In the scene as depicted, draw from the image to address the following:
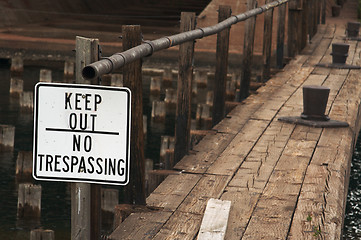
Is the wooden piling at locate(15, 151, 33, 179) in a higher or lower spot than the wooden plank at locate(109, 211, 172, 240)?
lower

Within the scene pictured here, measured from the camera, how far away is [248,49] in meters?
11.6

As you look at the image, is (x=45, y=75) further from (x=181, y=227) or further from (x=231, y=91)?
(x=181, y=227)

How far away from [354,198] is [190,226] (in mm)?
7335

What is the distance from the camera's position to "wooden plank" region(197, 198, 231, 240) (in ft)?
15.1

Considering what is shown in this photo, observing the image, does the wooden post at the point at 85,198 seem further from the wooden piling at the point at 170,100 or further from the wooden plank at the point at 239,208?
the wooden piling at the point at 170,100


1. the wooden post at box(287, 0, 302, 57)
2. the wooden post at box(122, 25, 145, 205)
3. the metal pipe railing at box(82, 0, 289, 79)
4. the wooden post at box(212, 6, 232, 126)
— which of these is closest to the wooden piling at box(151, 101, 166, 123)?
the wooden post at box(287, 0, 302, 57)

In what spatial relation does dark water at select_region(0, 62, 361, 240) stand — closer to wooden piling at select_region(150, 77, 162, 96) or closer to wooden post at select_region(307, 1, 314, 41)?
wooden piling at select_region(150, 77, 162, 96)

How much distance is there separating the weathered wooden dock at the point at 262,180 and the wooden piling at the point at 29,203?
260 cm

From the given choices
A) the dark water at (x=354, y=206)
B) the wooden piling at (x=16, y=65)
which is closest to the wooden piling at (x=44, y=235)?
the dark water at (x=354, y=206)

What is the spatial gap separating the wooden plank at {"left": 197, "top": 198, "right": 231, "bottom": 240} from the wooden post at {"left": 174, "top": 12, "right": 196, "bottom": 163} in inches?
70.1

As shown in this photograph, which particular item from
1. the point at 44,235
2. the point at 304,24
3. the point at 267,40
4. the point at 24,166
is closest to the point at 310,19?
the point at 304,24

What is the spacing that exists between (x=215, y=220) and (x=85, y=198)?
143 centimetres

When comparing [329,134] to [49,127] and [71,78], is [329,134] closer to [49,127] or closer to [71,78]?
[49,127]

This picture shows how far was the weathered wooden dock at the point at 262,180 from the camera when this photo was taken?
16.0ft
